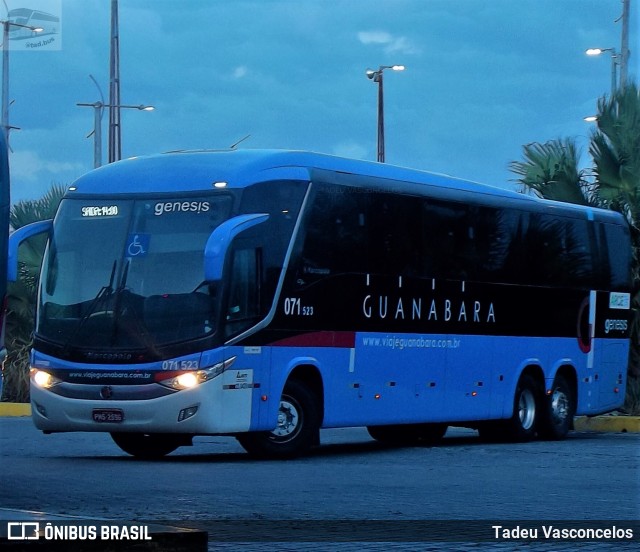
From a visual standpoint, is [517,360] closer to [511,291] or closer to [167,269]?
[511,291]

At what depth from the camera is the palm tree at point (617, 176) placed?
86.5 feet

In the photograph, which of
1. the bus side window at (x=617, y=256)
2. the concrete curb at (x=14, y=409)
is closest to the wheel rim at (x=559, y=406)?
the bus side window at (x=617, y=256)

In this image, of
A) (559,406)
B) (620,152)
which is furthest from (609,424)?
(620,152)

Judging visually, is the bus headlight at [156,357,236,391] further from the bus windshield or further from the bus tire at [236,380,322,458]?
the bus tire at [236,380,322,458]

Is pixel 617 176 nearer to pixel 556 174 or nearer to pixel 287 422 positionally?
pixel 556 174

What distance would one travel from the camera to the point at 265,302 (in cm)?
1723

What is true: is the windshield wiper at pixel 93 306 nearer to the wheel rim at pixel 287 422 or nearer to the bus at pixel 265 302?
the bus at pixel 265 302

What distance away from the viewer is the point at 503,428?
22516 mm

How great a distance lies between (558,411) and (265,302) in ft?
24.5

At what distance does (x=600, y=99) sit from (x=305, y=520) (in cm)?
1793

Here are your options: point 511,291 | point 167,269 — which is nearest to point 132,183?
point 167,269

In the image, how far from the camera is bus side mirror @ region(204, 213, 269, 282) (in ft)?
52.9

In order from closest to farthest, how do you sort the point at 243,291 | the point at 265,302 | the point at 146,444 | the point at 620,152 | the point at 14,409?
the point at 243,291 < the point at 265,302 < the point at 146,444 < the point at 620,152 < the point at 14,409

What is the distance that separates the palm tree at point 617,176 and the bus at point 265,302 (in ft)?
17.6
